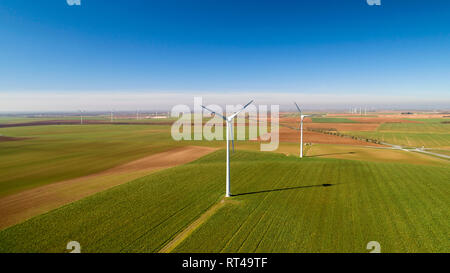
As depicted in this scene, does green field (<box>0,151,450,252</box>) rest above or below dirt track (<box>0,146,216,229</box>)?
above

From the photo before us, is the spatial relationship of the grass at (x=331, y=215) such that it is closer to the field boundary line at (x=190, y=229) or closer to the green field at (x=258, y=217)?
the green field at (x=258, y=217)

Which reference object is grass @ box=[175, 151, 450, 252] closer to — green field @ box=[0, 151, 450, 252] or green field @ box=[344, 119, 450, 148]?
green field @ box=[0, 151, 450, 252]

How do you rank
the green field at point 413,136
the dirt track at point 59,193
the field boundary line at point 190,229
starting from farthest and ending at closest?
1. the green field at point 413,136
2. the dirt track at point 59,193
3. the field boundary line at point 190,229

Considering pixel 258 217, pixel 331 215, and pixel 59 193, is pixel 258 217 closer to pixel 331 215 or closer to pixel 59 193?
pixel 331 215

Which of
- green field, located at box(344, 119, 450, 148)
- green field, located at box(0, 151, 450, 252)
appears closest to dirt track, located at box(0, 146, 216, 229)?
green field, located at box(0, 151, 450, 252)

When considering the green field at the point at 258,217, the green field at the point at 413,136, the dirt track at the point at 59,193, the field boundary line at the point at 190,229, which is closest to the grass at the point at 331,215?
the green field at the point at 258,217
